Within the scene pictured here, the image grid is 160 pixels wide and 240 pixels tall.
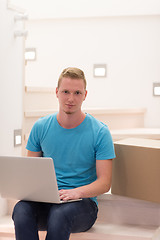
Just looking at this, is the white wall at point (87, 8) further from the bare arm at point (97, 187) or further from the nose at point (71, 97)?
the bare arm at point (97, 187)

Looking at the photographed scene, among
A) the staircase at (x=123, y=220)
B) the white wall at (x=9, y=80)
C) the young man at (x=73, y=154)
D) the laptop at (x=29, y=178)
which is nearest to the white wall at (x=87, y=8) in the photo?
the white wall at (x=9, y=80)

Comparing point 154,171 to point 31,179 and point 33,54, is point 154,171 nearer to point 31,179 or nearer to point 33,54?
point 31,179

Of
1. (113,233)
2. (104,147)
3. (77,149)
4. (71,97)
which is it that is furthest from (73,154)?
(113,233)

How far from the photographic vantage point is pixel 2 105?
87.6 inches

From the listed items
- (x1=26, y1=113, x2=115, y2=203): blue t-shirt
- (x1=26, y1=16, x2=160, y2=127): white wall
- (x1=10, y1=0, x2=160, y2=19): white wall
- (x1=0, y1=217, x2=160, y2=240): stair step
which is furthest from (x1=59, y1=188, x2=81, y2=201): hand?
(x1=10, y1=0, x2=160, y2=19): white wall

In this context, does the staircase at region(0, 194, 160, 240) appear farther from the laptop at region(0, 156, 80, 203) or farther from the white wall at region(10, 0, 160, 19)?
the white wall at region(10, 0, 160, 19)

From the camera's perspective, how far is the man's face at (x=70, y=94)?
1.78m

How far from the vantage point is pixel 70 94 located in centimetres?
178

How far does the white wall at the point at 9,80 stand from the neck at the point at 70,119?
19.9 inches

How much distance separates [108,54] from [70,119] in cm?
204

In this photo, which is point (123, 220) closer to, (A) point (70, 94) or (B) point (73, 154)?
(B) point (73, 154)

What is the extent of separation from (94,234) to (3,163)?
1.76 feet

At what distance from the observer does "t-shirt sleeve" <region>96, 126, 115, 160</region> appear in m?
1.77

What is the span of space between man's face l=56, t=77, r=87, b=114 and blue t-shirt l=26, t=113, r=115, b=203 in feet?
0.33
